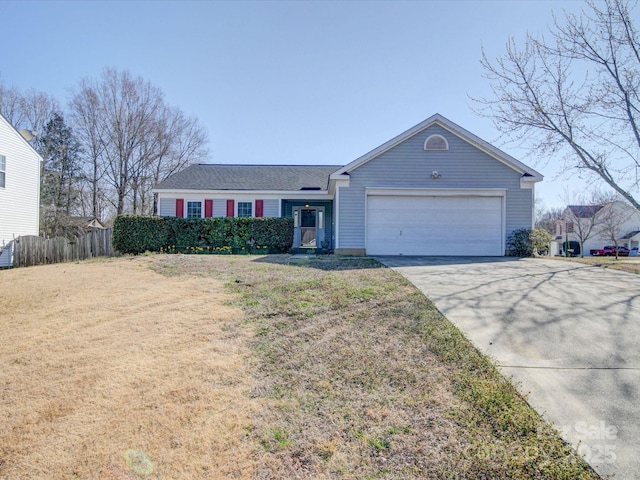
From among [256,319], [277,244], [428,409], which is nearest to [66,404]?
[256,319]

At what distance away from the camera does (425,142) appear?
13273 millimetres

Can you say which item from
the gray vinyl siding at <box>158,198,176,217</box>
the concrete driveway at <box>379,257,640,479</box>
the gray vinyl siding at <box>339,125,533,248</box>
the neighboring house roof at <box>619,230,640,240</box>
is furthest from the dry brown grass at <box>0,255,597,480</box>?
the neighboring house roof at <box>619,230,640,240</box>

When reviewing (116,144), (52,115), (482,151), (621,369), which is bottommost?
(621,369)

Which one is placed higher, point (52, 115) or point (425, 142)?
point (52, 115)

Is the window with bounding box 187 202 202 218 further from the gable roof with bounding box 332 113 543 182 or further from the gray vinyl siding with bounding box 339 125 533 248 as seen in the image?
the gray vinyl siding with bounding box 339 125 533 248

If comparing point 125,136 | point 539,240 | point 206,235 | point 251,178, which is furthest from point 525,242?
point 125,136

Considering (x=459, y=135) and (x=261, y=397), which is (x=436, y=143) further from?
(x=261, y=397)

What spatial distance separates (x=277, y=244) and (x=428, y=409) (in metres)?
12.2

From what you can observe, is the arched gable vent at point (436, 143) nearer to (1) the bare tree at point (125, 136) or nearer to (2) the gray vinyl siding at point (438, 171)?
(2) the gray vinyl siding at point (438, 171)

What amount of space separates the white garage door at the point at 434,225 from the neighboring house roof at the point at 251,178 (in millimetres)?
4771

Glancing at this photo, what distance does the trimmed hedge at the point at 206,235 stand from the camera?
14.6 m

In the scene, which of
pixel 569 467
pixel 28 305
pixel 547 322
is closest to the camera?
pixel 569 467

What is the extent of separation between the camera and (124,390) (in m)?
3.36

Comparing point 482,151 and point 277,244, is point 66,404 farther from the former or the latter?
point 482,151
